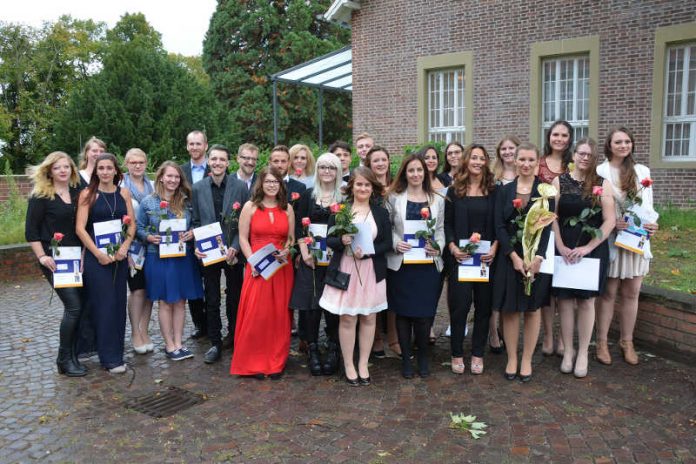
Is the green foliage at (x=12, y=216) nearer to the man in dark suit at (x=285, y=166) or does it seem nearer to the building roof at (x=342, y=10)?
the man in dark suit at (x=285, y=166)

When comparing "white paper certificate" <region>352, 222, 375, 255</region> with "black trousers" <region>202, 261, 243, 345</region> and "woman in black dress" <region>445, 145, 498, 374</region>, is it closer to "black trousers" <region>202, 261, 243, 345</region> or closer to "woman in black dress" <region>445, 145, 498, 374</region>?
"woman in black dress" <region>445, 145, 498, 374</region>

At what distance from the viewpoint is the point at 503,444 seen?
4.06m

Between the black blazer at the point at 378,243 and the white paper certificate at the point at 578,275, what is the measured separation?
1.52 meters

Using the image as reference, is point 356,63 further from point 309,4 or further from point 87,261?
point 309,4

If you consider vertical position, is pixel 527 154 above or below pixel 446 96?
below

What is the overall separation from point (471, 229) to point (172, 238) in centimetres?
288

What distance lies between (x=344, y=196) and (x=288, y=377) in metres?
1.75

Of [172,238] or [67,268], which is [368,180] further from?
[67,268]

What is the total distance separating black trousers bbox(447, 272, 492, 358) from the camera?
17.3ft

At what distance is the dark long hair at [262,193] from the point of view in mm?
5402

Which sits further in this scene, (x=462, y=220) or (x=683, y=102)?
(x=683, y=102)

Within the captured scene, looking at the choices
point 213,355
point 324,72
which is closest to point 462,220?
point 213,355

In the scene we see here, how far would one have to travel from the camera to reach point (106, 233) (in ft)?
17.9

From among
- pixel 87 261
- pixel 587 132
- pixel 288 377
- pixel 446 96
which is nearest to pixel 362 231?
pixel 288 377
